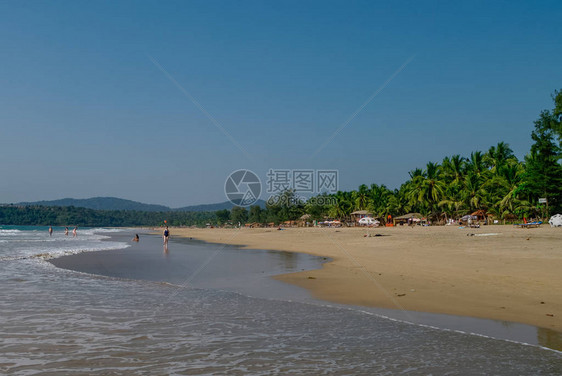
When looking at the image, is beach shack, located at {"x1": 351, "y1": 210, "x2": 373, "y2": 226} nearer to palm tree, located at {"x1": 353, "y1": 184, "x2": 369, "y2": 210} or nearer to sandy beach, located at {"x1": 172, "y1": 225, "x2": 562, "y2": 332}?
palm tree, located at {"x1": 353, "y1": 184, "x2": 369, "y2": 210}

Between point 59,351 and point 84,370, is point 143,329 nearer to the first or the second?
point 59,351

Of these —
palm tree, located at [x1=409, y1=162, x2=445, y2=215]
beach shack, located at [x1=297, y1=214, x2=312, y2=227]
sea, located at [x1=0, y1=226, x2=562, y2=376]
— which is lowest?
sea, located at [x1=0, y1=226, x2=562, y2=376]

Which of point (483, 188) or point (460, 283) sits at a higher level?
point (483, 188)

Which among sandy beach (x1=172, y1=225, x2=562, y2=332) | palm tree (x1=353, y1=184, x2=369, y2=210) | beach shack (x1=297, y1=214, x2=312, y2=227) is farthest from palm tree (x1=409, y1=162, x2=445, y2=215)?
sandy beach (x1=172, y1=225, x2=562, y2=332)

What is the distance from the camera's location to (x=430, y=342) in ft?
22.4

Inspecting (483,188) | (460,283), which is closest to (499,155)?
(483,188)

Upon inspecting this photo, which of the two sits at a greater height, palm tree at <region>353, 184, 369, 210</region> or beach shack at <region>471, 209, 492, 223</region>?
palm tree at <region>353, 184, 369, 210</region>

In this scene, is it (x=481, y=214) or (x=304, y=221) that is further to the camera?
(x=304, y=221)

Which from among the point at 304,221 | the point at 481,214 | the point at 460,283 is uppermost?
the point at 481,214

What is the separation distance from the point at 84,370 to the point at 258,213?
157 meters

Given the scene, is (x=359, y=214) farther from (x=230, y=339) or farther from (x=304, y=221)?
(x=230, y=339)

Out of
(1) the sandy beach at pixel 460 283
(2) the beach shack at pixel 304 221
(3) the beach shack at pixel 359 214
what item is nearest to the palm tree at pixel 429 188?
(3) the beach shack at pixel 359 214

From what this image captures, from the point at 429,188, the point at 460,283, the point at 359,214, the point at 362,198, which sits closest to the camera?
the point at 460,283

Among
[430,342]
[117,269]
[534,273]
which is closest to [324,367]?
[430,342]
